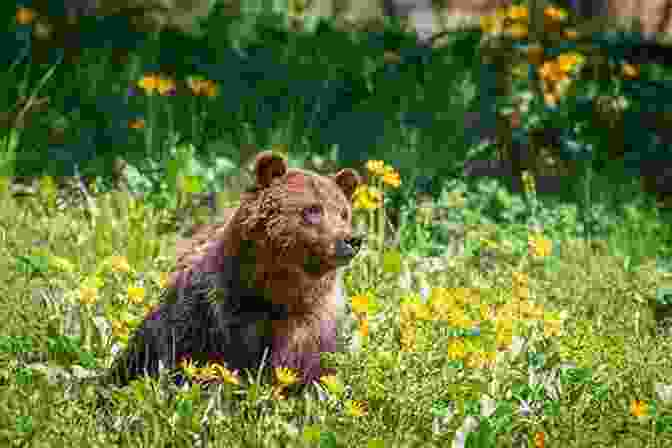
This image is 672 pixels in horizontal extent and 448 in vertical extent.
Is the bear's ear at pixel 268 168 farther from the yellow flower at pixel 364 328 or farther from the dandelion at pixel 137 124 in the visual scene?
the dandelion at pixel 137 124

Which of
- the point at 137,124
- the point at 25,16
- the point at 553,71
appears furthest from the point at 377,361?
the point at 25,16

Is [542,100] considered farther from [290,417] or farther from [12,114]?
[290,417]

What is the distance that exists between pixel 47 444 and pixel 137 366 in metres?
0.82

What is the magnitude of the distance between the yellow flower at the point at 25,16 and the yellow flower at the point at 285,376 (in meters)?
4.30

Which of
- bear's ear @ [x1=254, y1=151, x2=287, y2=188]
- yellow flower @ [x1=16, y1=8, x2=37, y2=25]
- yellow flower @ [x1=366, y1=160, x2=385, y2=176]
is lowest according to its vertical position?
yellow flower @ [x1=366, y1=160, x2=385, y2=176]

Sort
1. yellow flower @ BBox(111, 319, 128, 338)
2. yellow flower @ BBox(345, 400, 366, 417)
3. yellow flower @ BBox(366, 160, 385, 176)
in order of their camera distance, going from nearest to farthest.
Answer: yellow flower @ BBox(345, 400, 366, 417) < yellow flower @ BBox(111, 319, 128, 338) < yellow flower @ BBox(366, 160, 385, 176)

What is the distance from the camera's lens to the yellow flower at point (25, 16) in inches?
293

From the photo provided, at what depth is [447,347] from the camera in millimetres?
4242

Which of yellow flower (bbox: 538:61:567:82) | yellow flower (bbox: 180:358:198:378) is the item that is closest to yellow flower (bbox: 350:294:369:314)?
yellow flower (bbox: 180:358:198:378)

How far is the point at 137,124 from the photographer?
21.5 ft

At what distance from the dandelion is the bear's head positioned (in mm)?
2411

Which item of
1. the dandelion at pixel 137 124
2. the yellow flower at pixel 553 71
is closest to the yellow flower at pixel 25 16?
the dandelion at pixel 137 124

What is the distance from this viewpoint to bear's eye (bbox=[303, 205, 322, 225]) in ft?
13.7

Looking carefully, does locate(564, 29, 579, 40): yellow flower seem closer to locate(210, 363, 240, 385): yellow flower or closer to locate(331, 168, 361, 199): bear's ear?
locate(331, 168, 361, 199): bear's ear
